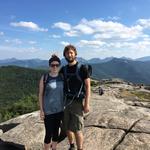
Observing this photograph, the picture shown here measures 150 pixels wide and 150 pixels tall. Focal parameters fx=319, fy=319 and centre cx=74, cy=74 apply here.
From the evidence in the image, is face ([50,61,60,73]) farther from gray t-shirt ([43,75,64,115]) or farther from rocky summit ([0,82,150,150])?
rocky summit ([0,82,150,150])

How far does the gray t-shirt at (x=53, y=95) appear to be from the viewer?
11.0 m

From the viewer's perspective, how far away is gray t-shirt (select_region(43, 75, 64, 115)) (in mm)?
10992

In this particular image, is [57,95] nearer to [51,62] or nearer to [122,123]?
[51,62]

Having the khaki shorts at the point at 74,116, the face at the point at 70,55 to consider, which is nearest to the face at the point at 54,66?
the face at the point at 70,55

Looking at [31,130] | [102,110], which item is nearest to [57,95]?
[31,130]

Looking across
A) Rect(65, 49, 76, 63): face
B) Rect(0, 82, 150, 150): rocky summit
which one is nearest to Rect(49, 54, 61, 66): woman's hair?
Rect(65, 49, 76, 63): face

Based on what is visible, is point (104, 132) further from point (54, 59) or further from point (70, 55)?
point (70, 55)

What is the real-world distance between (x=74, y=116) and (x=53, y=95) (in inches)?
43.0

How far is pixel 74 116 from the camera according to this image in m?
11.3

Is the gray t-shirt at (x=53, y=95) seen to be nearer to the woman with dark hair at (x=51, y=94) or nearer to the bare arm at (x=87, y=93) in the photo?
the woman with dark hair at (x=51, y=94)

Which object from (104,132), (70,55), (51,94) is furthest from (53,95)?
(104,132)

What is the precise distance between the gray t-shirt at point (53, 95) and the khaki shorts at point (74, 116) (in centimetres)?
44

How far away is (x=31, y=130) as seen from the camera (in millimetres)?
16188

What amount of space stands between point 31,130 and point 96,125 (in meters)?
3.37
